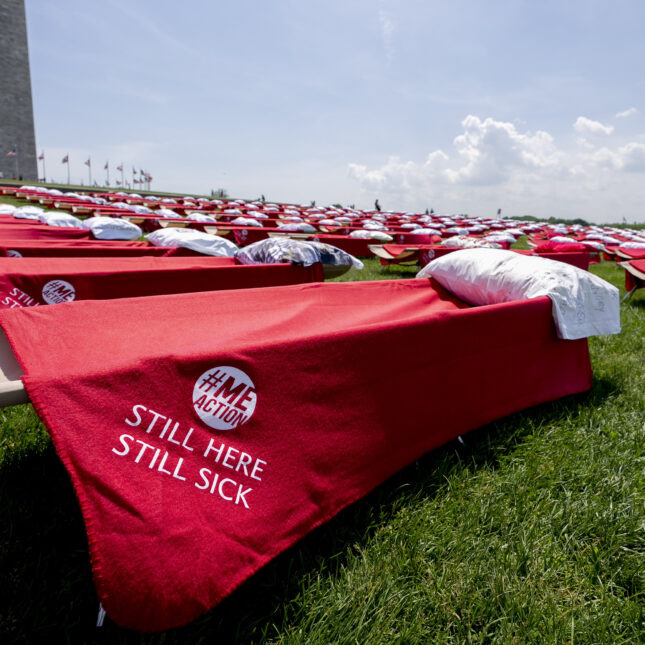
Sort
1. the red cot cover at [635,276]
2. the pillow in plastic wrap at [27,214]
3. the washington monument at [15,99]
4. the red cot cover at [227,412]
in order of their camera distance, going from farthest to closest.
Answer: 1. the washington monument at [15,99]
2. the pillow in plastic wrap at [27,214]
3. the red cot cover at [635,276]
4. the red cot cover at [227,412]

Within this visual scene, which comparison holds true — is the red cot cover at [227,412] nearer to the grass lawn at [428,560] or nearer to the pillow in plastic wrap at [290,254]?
the grass lawn at [428,560]

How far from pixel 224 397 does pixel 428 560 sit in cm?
82

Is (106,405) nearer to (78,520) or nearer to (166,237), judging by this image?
(78,520)

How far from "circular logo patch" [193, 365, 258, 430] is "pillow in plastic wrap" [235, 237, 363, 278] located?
2516mm

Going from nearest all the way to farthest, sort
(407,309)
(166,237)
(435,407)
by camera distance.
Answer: (435,407) → (407,309) → (166,237)

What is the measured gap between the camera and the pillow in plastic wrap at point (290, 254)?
3.62 metres

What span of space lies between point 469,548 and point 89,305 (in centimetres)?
176

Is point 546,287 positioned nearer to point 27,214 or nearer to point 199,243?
point 199,243

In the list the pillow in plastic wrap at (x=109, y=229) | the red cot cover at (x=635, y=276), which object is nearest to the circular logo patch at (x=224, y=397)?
the red cot cover at (x=635, y=276)

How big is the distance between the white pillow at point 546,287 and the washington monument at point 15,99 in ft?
159

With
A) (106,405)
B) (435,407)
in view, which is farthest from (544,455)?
(106,405)

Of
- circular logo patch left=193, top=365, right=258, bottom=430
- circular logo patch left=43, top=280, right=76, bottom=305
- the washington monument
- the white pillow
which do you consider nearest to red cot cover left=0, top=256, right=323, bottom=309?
circular logo patch left=43, top=280, right=76, bottom=305

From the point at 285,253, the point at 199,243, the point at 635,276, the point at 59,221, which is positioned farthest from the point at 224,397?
the point at 59,221

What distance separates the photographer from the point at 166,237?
447 cm
